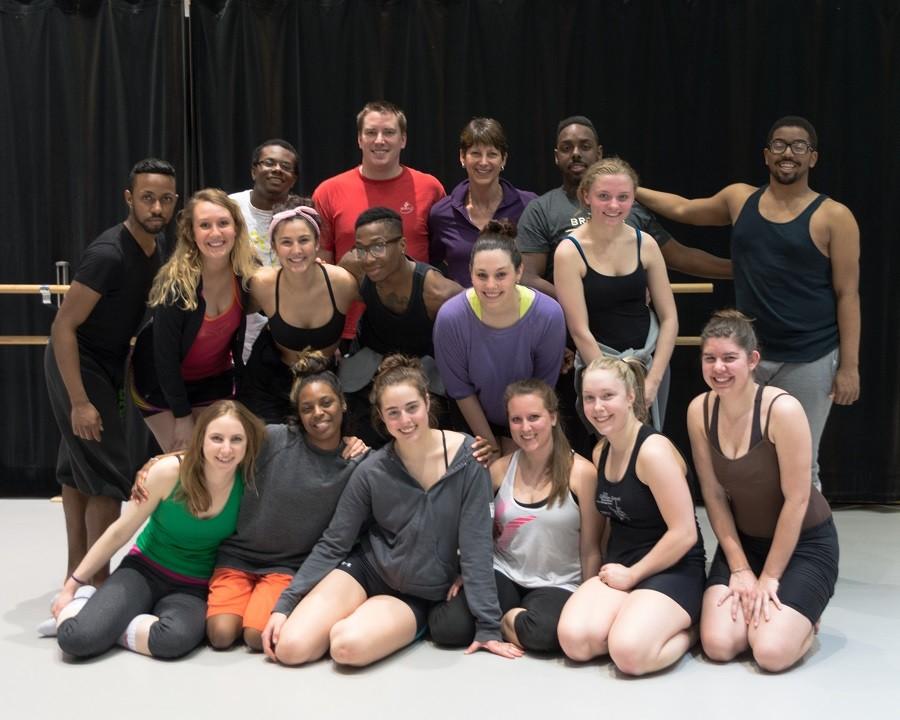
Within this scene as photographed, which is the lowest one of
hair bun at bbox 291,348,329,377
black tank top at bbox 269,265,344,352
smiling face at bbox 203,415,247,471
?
smiling face at bbox 203,415,247,471

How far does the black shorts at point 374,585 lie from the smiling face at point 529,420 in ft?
1.86

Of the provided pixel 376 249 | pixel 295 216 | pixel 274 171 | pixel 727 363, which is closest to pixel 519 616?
pixel 727 363

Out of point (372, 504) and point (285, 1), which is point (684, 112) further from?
point (372, 504)

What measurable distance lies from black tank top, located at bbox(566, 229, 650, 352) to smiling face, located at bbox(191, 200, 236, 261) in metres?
1.10

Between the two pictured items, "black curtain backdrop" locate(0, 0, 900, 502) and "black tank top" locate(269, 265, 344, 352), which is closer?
"black tank top" locate(269, 265, 344, 352)

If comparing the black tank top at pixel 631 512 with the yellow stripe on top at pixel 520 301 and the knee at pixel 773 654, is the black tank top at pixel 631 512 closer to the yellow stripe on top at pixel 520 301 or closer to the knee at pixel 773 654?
the knee at pixel 773 654

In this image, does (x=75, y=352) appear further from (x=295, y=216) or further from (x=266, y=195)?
(x=266, y=195)

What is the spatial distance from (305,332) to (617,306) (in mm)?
1017

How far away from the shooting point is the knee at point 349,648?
2910mm

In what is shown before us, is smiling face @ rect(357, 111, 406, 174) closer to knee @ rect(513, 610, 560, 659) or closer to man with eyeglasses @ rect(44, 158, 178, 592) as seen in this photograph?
man with eyeglasses @ rect(44, 158, 178, 592)

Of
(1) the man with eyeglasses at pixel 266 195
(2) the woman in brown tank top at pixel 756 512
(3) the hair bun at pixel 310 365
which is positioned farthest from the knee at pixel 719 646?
(1) the man with eyeglasses at pixel 266 195

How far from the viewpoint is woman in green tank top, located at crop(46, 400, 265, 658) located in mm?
3014

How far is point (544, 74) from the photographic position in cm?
482

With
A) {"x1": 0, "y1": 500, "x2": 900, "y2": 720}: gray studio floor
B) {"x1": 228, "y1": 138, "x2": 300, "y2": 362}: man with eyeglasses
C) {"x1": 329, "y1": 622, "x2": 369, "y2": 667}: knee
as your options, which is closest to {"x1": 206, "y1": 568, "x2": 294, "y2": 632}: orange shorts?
{"x1": 0, "y1": 500, "x2": 900, "y2": 720}: gray studio floor
